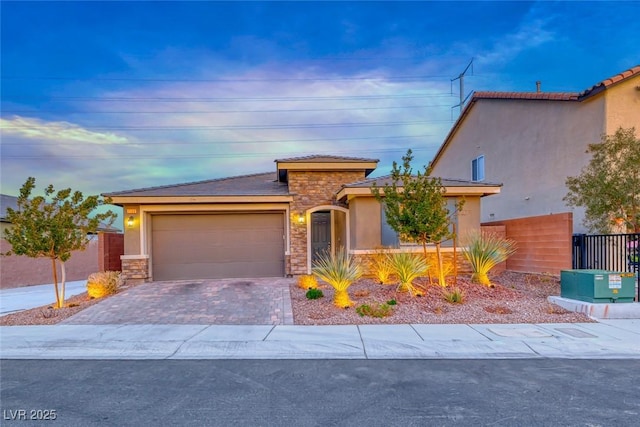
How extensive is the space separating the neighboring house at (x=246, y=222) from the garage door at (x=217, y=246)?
0.03 metres

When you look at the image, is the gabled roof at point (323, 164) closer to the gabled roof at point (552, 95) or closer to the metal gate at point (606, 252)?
the gabled roof at point (552, 95)

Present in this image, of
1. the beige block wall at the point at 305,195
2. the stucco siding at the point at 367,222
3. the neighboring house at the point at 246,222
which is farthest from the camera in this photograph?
the beige block wall at the point at 305,195

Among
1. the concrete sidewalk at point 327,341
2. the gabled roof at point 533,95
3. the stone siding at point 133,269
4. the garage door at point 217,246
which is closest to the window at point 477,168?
the gabled roof at point 533,95

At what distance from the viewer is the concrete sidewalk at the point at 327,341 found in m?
6.22

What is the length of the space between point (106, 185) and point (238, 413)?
80.3 ft

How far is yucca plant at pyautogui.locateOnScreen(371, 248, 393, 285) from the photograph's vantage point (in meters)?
11.4

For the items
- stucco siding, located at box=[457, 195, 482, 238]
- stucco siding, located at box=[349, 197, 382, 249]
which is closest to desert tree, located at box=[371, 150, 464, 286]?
stucco siding, located at box=[349, 197, 382, 249]

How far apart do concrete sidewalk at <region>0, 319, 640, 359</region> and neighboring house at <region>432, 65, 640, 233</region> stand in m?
7.57

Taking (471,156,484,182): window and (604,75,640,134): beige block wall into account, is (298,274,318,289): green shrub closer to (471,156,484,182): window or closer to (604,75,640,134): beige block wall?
(604,75,640,134): beige block wall

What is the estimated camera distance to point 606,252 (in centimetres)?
1056

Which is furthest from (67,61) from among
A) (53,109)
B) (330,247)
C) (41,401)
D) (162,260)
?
(41,401)

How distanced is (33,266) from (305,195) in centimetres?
1255

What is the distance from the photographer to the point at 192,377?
5.28 m

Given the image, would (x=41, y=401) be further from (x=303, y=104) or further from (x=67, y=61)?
(x=303, y=104)
